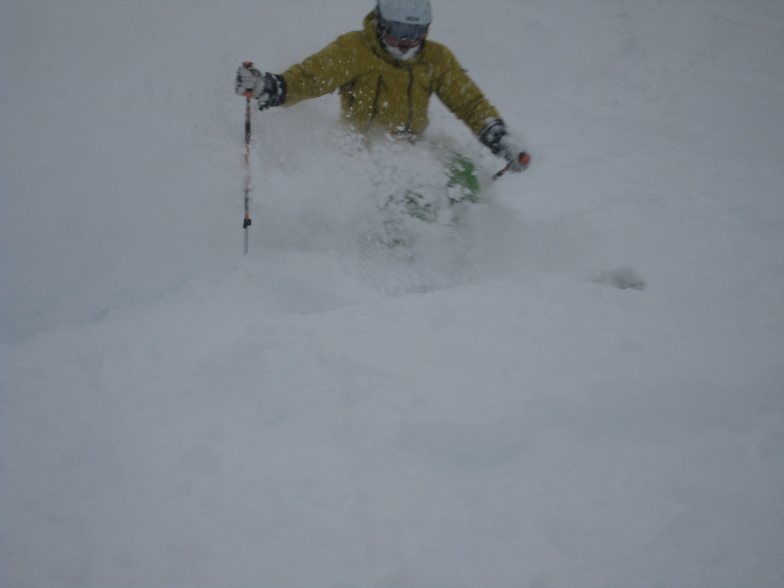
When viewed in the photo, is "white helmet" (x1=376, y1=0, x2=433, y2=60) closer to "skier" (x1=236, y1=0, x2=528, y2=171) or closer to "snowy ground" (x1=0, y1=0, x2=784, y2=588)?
"skier" (x1=236, y1=0, x2=528, y2=171)

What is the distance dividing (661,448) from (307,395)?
118 centimetres

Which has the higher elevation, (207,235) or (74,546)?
(207,235)

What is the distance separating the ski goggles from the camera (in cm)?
320

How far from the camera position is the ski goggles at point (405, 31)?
3.20 metres

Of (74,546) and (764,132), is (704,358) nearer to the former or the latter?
(74,546)

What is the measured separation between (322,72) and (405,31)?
2.15 feet

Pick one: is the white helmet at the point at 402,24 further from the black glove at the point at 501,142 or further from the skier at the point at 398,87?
the black glove at the point at 501,142

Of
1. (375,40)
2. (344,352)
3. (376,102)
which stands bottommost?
(344,352)

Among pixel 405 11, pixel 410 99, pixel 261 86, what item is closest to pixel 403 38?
pixel 405 11

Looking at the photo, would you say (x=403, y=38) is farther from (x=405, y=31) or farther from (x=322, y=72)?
(x=322, y=72)

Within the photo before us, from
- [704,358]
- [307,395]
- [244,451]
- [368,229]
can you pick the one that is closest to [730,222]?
[704,358]

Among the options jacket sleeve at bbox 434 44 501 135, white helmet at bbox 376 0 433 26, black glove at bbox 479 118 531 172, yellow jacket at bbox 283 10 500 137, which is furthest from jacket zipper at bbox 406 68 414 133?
black glove at bbox 479 118 531 172

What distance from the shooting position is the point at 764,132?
5.37 meters

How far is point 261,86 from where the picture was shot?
3115 mm
